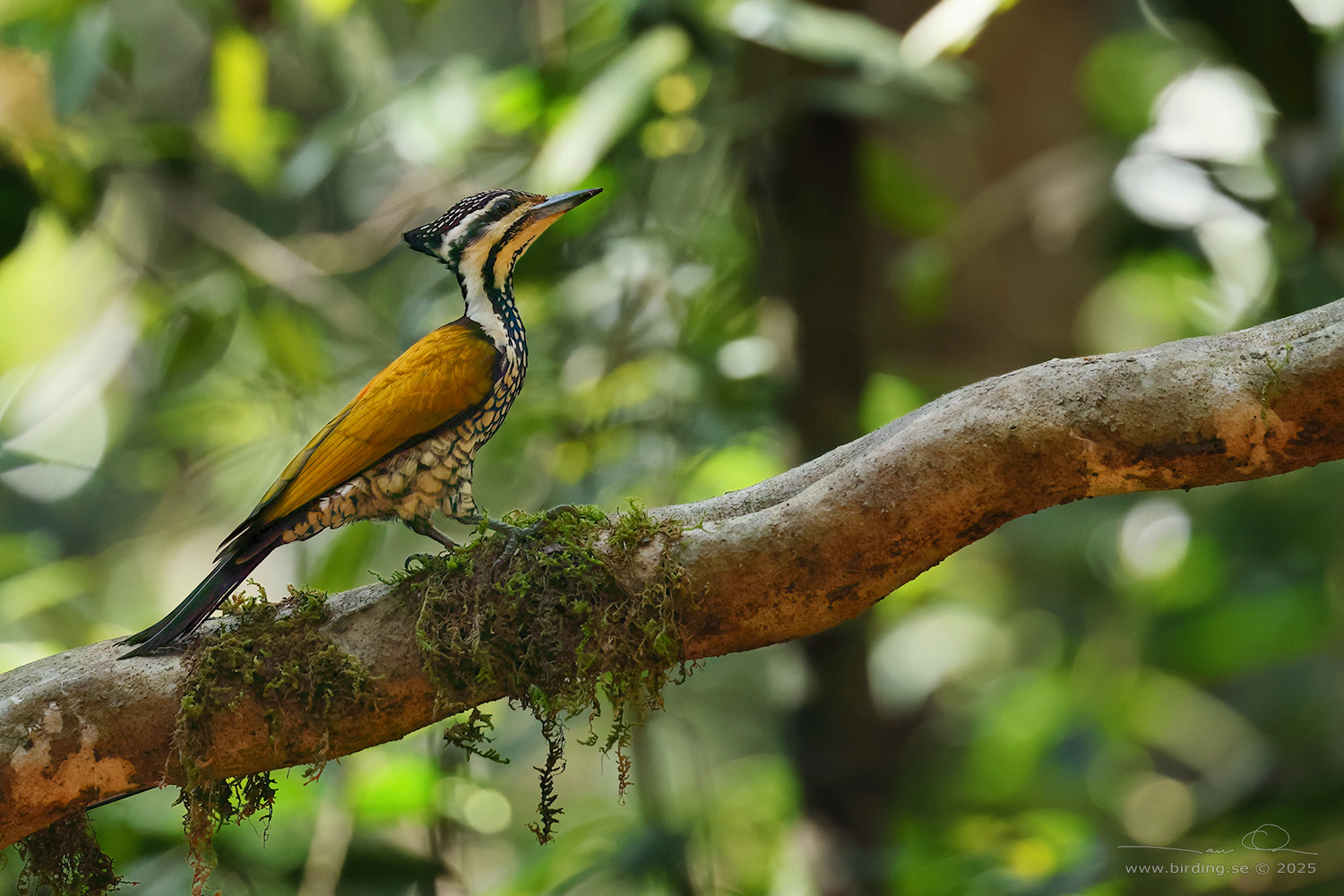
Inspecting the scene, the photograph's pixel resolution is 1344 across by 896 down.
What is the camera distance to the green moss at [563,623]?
6.86ft

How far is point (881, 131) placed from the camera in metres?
5.73

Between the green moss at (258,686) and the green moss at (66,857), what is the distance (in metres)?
0.26

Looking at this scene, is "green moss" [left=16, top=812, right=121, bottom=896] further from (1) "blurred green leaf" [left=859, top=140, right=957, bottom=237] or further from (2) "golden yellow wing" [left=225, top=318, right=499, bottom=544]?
(1) "blurred green leaf" [left=859, top=140, right=957, bottom=237]

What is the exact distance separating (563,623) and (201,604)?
72 centimetres

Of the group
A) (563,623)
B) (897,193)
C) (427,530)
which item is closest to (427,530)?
(427,530)

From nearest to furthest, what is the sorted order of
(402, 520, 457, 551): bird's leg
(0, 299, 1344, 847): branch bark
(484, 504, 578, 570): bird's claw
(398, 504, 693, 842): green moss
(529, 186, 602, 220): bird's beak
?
(0, 299, 1344, 847): branch bark, (398, 504, 693, 842): green moss, (484, 504, 578, 570): bird's claw, (402, 520, 457, 551): bird's leg, (529, 186, 602, 220): bird's beak

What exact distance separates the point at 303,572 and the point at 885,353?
9.90 feet

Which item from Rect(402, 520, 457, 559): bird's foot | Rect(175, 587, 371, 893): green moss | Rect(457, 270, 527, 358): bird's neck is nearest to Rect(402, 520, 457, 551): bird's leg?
Rect(402, 520, 457, 559): bird's foot

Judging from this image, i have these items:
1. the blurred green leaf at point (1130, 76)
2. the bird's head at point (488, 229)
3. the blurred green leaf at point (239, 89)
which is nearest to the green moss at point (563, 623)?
the bird's head at point (488, 229)

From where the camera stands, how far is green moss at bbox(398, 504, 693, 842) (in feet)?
6.86

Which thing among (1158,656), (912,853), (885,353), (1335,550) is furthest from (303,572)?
(1335,550)

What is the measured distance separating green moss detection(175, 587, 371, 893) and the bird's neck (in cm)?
70

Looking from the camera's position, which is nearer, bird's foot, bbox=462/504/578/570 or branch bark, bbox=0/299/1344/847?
branch bark, bbox=0/299/1344/847

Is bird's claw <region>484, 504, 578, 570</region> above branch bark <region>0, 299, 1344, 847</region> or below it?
above
